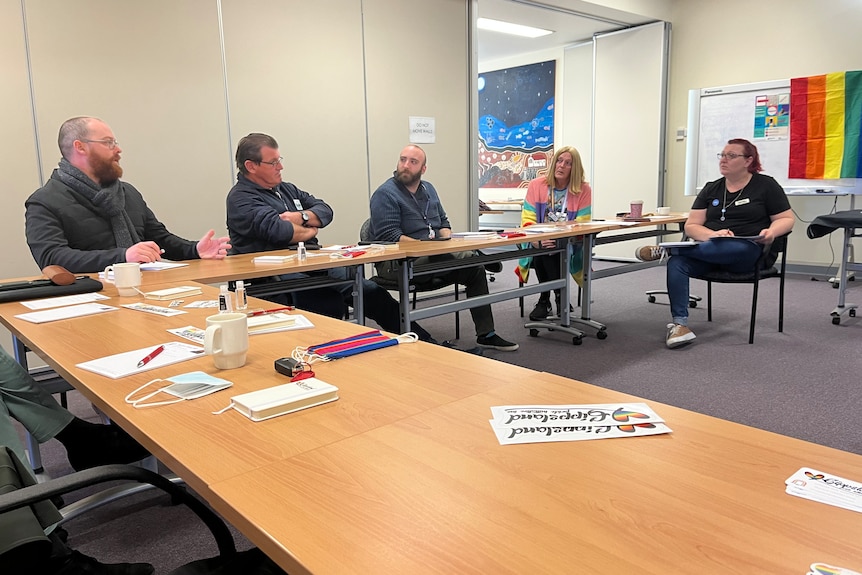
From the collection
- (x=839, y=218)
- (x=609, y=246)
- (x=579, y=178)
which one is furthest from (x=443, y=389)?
(x=609, y=246)

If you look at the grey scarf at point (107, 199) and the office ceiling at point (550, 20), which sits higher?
the office ceiling at point (550, 20)

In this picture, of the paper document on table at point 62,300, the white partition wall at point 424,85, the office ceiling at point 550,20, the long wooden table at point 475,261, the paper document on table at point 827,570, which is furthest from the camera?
the office ceiling at point 550,20

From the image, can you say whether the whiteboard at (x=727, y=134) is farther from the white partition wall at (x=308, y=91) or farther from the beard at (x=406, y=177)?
the beard at (x=406, y=177)

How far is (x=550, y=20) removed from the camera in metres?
6.77

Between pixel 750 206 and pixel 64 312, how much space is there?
377 centimetres

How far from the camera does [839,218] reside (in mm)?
4035

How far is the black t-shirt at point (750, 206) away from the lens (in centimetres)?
384

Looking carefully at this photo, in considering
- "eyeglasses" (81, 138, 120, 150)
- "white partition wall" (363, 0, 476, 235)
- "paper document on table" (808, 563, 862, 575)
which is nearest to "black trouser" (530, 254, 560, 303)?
"white partition wall" (363, 0, 476, 235)

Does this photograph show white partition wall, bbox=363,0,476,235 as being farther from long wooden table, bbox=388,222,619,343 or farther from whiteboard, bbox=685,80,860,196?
whiteboard, bbox=685,80,860,196

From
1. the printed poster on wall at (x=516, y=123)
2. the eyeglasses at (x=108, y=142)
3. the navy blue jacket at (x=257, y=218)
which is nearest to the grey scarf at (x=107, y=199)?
the eyeglasses at (x=108, y=142)

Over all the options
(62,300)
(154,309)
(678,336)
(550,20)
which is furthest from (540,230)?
(550,20)

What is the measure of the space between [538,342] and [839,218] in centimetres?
216

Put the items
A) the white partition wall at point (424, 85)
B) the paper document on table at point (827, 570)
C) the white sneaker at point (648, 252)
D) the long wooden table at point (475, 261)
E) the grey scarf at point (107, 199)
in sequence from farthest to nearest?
the white partition wall at point (424, 85)
the white sneaker at point (648, 252)
the long wooden table at point (475, 261)
the grey scarf at point (107, 199)
the paper document on table at point (827, 570)

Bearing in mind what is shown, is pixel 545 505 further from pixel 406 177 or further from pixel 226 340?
pixel 406 177
